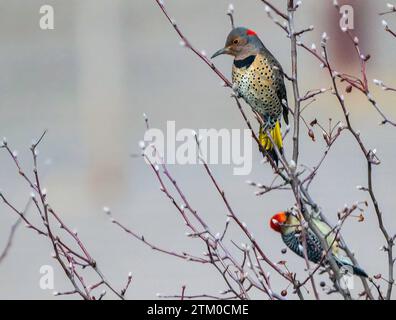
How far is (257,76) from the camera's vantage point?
2.95m

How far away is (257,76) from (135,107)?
474 cm

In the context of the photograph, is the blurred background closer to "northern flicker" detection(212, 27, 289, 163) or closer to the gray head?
"northern flicker" detection(212, 27, 289, 163)

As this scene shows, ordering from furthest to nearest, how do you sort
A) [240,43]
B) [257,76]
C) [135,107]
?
[135,107], [257,76], [240,43]

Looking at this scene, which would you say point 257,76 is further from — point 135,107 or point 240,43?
point 135,107

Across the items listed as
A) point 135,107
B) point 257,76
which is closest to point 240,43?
point 257,76

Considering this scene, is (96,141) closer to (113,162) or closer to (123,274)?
(113,162)

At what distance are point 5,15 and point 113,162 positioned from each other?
1610 millimetres

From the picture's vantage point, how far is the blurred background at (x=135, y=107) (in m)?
7.04

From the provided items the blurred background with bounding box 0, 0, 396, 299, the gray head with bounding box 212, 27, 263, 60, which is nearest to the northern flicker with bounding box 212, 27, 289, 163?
the gray head with bounding box 212, 27, 263, 60

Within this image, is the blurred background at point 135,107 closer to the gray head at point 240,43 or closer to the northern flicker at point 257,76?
the northern flicker at point 257,76

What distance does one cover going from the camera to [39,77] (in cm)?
774

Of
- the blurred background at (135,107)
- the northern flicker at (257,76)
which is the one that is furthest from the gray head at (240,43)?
the blurred background at (135,107)

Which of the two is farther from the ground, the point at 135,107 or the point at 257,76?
the point at 135,107

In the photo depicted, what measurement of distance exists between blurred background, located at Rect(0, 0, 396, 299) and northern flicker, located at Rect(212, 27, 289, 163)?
3742mm
